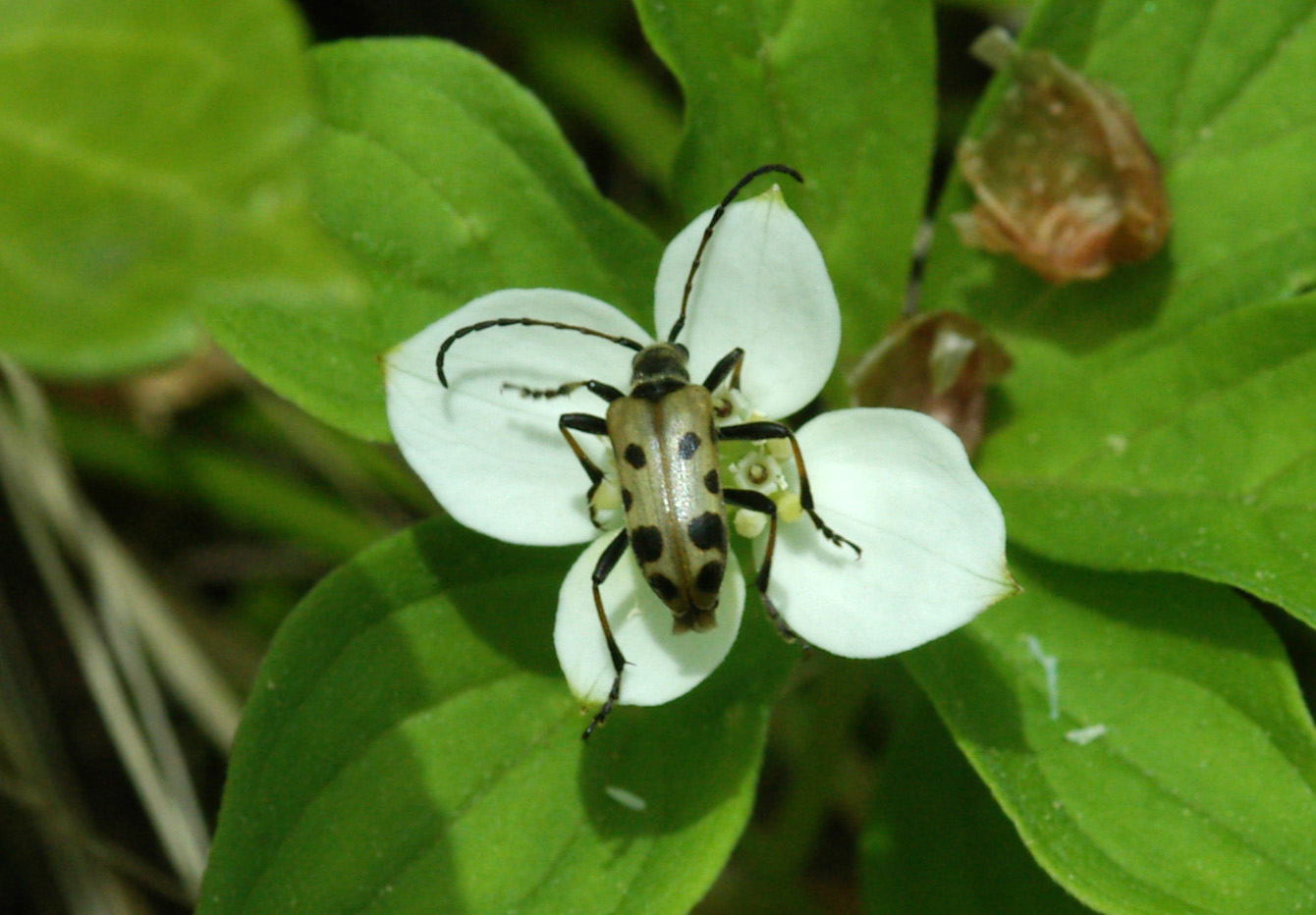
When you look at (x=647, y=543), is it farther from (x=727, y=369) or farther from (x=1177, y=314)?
(x=1177, y=314)

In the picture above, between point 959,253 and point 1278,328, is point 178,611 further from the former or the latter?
point 1278,328

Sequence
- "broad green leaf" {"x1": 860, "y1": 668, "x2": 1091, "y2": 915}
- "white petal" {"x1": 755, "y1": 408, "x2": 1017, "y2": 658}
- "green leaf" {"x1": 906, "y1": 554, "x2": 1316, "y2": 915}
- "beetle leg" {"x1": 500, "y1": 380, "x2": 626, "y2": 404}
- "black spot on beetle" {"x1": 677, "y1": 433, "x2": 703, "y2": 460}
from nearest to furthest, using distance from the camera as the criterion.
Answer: "white petal" {"x1": 755, "y1": 408, "x2": 1017, "y2": 658} < "black spot on beetle" {"x1": 677, "y1": 433, "x2": 703, "y2": 460} < "green leaf" {"x1": 906, "y1": 554, "x2": 1316, "y2": 915} < "beetle leg" {"x1": 500, "y1": 380, "x2": 626, "y2": 404} < "broad green leaf" {"x1": 860, "y1": 668, "x2": 1091, "y2": 915}

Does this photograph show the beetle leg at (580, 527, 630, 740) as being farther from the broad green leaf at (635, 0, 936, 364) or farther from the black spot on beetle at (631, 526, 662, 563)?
the broad green leaf at (635, 0, 936, 364)

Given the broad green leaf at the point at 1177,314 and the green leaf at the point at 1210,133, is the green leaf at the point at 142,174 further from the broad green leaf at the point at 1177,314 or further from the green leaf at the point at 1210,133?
the green leaf at the point at 1210,133

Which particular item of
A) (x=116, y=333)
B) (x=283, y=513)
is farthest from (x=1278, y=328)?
(x=283, y=513)

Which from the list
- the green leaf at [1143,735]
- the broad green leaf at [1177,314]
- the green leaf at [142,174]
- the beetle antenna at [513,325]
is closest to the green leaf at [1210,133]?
the broad green leaf at [1177,314]

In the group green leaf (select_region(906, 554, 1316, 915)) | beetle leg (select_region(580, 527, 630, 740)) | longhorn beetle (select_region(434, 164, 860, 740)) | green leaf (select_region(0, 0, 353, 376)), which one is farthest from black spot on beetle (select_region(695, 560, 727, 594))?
green leaf (select_region(0, 0, 353, 376))

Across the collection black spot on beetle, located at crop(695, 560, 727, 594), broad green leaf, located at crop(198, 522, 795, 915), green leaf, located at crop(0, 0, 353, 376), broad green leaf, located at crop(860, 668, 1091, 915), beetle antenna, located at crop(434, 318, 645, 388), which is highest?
green leaf, located at crop(0, 0, 353, 376)
